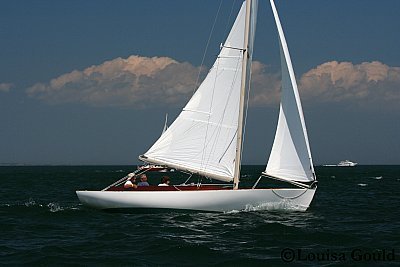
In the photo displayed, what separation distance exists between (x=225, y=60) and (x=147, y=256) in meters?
11.6

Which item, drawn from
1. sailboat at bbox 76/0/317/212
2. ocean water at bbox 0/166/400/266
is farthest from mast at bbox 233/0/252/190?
ocean water at bbox 0/166/400/266

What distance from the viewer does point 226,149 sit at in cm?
2425

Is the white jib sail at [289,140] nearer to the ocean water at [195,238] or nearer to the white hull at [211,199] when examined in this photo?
the white hull at [211,199]

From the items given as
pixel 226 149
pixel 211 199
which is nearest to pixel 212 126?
pixel 226 149

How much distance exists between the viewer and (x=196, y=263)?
14867 mm

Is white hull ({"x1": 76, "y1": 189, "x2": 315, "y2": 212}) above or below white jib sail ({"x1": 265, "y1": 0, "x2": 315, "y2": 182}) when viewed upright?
below

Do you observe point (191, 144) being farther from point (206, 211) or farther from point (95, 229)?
point (95, 229)

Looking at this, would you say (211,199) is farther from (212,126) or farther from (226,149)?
(212,126)

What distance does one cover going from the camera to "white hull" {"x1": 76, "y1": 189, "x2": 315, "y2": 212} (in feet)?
75.2

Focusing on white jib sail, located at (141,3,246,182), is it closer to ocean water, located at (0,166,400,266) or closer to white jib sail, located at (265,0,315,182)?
white jib sail, located at (265,0,315,182)

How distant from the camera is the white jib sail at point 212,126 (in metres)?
24.3

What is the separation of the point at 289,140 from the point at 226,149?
9.02ft

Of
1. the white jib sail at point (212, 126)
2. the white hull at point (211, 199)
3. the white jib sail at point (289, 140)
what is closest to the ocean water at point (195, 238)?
the white hull at point (211, 199)

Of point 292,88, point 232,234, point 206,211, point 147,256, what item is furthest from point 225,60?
point 147,256
